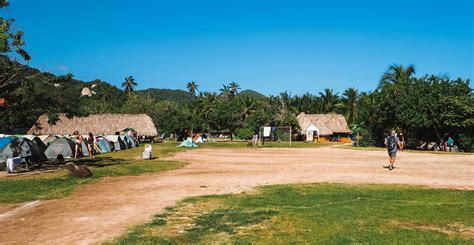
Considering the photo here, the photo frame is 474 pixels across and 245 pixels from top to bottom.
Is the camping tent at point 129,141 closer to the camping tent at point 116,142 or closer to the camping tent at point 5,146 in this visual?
the camping tent at point 116,142

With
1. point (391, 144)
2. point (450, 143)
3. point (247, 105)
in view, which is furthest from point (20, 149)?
point (247, 105)

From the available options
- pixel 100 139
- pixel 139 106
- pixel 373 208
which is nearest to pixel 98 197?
pixel 373 208

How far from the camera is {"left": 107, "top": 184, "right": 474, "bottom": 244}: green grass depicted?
7.14 metres

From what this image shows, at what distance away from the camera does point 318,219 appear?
8.60 meters

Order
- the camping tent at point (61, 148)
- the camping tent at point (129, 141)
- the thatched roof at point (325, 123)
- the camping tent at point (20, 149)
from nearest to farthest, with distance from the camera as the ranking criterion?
the camping tent at point (20, 149)
the camping tent at point (61, 148)
the camping tent at point (129, 141)
the thatched roof at point (325, 123)

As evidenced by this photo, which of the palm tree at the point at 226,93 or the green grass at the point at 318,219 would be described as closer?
the green grass at the point at 318,219

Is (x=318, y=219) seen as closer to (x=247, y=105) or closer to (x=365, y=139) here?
(x=365, y=139)

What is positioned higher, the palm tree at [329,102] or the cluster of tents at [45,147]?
the palm tree at [329,102]

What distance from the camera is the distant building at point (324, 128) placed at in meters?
77.8

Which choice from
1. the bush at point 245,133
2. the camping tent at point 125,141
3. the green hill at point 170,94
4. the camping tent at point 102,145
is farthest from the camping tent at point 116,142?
the green hill at point 170,94

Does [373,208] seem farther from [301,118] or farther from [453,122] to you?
[301,118]

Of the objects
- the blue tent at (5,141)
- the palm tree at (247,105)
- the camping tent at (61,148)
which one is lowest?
the camping tent at (61,148)

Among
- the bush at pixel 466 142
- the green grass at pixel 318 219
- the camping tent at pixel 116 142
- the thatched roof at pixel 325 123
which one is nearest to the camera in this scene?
the green grass at pixel 318 219

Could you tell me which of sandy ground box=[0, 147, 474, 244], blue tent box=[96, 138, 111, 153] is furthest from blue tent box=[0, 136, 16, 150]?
blue tent box=[96, 138, 111, 153]
